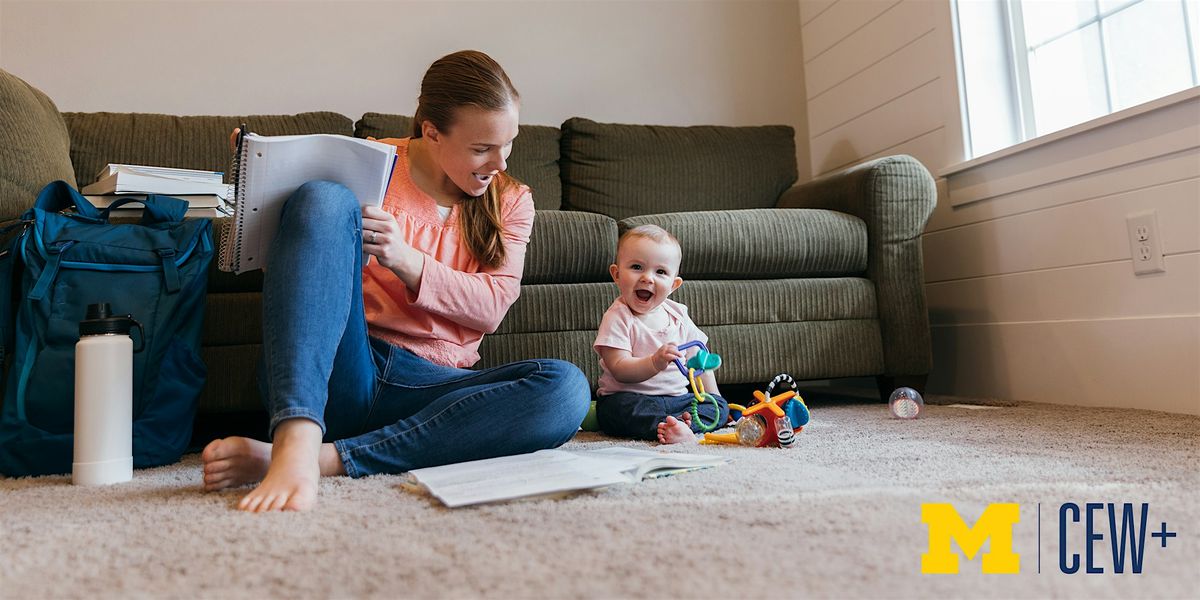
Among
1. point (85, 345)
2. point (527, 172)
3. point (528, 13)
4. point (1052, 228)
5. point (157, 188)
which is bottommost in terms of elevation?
point (85, 345)

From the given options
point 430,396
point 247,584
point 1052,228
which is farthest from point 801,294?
point 247,584

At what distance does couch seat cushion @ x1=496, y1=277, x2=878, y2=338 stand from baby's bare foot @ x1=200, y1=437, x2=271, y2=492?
87 cm

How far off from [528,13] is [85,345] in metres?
2.11

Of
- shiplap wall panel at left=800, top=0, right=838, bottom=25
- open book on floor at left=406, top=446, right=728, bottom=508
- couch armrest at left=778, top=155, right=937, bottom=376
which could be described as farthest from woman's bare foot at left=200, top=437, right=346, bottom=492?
shiplap wall panel at left=800, top=0, right=838, bottom=25

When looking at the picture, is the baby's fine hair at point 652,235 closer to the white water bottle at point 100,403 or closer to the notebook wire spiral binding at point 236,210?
the notebook wire spiral binding at point 236,210

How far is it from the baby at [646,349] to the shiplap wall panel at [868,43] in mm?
1325

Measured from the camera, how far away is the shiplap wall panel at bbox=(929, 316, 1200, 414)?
5.56ft

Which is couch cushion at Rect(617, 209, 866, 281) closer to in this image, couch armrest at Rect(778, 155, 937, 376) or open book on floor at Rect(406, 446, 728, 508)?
couch armrest at Rect(778, 155, 937, 376)

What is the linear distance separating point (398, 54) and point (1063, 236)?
6.94 ft

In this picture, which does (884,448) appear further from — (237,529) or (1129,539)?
(237,529)

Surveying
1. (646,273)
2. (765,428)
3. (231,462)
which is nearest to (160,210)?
(231,462)

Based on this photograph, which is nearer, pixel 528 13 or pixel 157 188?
pixel 157 188

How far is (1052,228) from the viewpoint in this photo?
6.55ft

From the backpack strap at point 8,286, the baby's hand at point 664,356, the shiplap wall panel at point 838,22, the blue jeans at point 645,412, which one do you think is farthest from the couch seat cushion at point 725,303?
the shiplap wall panel at point 838,22
